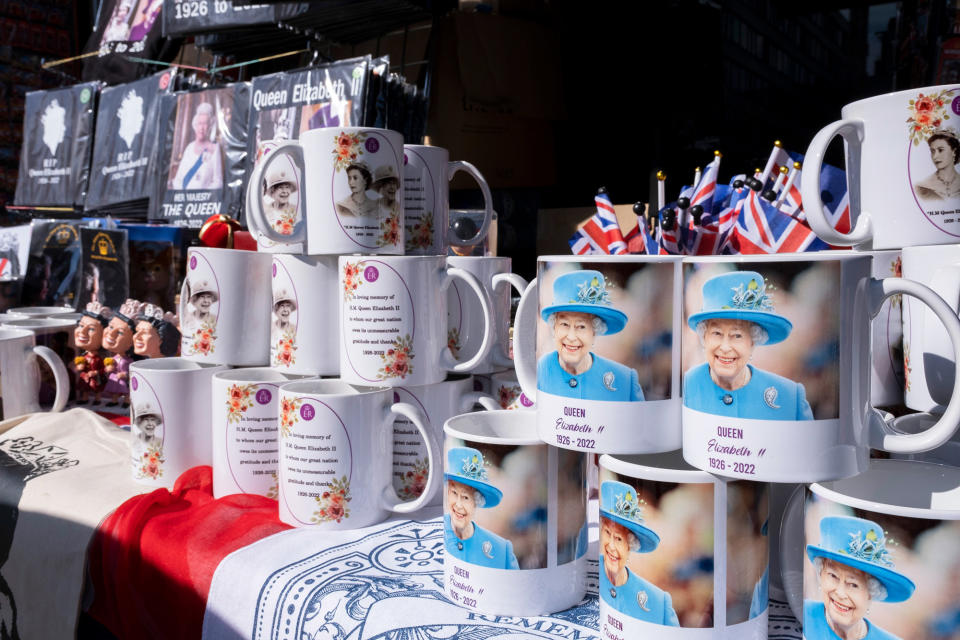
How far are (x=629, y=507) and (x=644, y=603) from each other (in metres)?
0.07

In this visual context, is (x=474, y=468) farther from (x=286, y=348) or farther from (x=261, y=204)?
(x=261, y=204)

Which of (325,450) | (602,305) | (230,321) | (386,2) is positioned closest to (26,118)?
(386,2)

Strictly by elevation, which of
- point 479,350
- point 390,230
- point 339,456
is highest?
point 390,230

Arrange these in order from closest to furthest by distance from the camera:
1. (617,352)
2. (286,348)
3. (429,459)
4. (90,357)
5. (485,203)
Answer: (617,352) → (429,459) → (286,348) → (485,203) → (90,357)

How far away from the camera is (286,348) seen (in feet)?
3.20

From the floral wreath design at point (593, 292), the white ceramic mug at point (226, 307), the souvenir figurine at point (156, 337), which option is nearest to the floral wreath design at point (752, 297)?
the floral wreath design at point (593, 292)

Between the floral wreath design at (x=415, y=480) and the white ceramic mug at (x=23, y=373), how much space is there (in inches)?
29.4

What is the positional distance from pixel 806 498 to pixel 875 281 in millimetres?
165

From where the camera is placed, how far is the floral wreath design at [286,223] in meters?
0.99

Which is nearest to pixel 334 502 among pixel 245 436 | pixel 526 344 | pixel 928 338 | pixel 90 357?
pixel 245 436

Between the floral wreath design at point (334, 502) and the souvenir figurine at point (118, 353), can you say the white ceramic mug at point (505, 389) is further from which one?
the souvenir figurine at point (118, 353)

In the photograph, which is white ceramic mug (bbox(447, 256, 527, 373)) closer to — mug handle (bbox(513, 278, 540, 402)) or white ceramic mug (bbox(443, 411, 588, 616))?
mug handle (bbox(513, 278, 540, 402))

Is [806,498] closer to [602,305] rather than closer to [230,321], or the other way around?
[602,305]

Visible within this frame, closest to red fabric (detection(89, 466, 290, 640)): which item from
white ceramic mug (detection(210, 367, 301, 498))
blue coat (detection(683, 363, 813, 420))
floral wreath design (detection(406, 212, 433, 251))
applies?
white ceramic mug (detection(210, 367, 301, 498))
